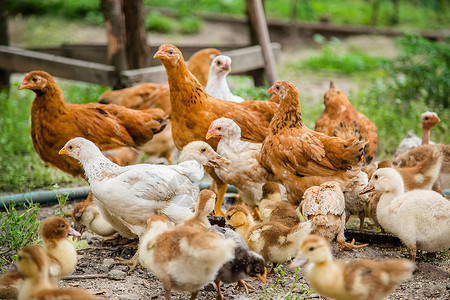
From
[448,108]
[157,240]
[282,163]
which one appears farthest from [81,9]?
[157,240]

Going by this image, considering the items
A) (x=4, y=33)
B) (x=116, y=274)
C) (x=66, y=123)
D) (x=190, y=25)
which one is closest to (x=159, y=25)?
(x=190, y=25)

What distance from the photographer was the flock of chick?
3150 millimetres

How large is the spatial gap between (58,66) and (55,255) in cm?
521

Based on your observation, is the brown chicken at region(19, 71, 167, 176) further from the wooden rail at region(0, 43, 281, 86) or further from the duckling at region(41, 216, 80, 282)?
the duckling at region(41, 216, 80, 282)

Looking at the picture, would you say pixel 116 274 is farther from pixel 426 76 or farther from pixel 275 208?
pixel 426 76

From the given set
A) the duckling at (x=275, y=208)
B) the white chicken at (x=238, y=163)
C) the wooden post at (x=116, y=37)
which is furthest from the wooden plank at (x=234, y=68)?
the duckling at (x=275, y=208)

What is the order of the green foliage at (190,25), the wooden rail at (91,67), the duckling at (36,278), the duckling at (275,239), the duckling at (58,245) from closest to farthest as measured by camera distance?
1. the duckling at (36,278)
2. the duckling at (58,245)
3. the duckling at (275,239)
4. the wooden rail at (91,67)
5. the green foliage at (190,25)

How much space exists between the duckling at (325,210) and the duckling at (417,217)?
403 mm

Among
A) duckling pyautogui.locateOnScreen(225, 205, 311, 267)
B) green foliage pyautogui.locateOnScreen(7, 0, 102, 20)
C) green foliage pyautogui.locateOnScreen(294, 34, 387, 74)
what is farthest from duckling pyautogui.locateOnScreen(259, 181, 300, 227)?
green foliage pyautogui.locateOnScreen(7, 0, 102, 20)

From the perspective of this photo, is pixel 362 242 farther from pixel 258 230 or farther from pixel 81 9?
pixel 81 9

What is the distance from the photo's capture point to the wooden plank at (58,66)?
7414 millimetres

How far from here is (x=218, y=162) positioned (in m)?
4.85

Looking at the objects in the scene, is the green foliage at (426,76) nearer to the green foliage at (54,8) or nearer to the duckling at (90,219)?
the duckling at (90,219)

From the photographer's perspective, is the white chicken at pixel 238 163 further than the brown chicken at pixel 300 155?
Yes
